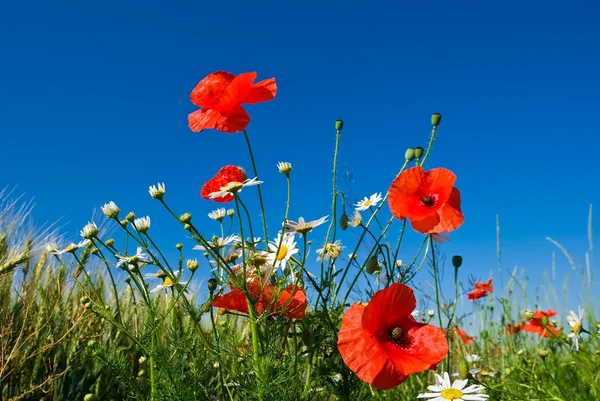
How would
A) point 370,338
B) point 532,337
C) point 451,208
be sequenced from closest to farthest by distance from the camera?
point 370,338, point 451,208, point 532,337

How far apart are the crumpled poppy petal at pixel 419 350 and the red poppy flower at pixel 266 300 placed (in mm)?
243

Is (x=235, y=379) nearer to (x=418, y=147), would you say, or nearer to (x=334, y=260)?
(x=334, y=260)

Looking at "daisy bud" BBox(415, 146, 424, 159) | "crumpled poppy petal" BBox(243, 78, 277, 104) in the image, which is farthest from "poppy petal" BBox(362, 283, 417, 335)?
"crumpled poppy petal" BBox(243, 78, 277, 104)

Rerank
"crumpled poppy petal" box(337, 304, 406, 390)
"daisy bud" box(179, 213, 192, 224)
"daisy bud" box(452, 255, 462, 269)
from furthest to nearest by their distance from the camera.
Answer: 1. "daisy bud" box(452, 255, 462, 269)
2. "daisy bud" box(179, 213, 192, 224)
3. "crumpled poppy petal" box(337, 304, 406, 390)

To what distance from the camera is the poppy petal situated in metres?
1.56

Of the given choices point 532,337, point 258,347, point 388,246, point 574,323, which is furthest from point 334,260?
point 532,337

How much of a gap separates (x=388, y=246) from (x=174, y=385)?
74 centimetres

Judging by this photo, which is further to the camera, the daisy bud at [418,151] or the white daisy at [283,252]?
the daisy bud at [418,151]

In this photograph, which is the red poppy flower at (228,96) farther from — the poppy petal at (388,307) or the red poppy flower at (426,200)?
the poppy petal at (388,307)

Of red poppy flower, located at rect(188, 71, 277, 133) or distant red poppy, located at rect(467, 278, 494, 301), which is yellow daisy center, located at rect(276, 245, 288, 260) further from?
distant red poppy, located at rect(467, 278, 494, 301)

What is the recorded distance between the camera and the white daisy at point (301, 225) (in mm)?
1680

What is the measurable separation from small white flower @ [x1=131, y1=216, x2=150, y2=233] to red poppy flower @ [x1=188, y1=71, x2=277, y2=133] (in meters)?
0.31

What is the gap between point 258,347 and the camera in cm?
161

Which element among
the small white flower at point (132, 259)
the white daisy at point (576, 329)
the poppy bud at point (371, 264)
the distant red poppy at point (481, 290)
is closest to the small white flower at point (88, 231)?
the small white flower at point (132, 259)
